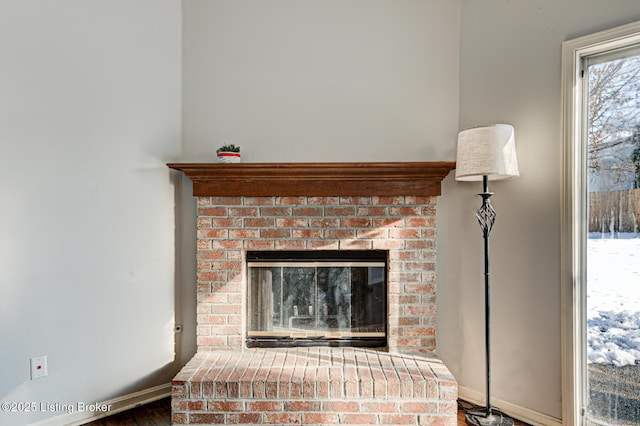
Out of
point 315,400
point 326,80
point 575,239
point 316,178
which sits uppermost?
point 326,80

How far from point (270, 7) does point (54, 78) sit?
4.70 feet

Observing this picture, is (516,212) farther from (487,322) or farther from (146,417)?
(146,417)

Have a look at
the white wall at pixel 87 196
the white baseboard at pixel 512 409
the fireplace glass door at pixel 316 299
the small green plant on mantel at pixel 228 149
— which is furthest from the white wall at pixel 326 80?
the white baseboard at pixel 512 409

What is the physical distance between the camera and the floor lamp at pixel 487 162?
222 centimetres

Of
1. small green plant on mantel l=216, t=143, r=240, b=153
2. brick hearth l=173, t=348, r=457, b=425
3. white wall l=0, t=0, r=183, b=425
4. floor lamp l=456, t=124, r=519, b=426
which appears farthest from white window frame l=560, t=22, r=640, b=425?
white wall l=0, t=0, r=183, b=425

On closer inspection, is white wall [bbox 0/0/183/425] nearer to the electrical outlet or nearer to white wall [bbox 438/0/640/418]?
the electrical outlet

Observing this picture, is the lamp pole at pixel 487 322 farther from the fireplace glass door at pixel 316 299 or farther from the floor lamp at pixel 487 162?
the fireplace glass door at pixel 316 299

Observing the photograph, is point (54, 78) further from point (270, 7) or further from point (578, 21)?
point (578, 21)

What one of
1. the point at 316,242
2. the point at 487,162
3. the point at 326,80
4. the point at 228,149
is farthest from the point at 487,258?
the point at 228,149

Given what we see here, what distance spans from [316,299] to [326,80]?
4.96 feet

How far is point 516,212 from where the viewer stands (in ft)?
8.11

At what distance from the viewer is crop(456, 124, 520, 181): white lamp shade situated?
222 centimetres

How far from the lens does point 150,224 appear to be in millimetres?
2686

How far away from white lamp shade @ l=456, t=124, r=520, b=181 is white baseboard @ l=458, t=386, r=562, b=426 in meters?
1.39
